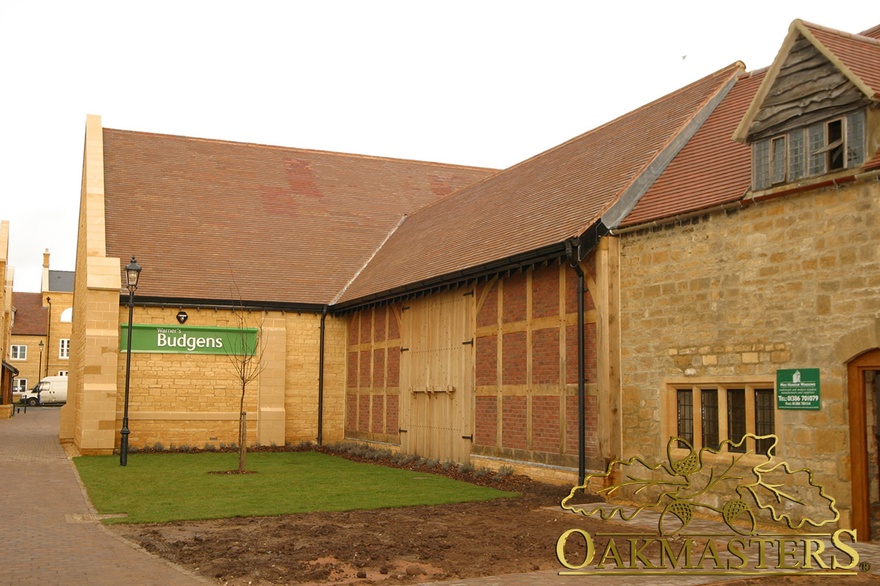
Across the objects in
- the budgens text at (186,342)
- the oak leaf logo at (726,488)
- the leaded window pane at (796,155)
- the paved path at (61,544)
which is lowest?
the paved path at (61,544)

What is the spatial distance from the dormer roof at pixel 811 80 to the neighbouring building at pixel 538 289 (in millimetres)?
35

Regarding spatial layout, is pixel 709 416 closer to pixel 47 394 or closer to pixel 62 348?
pixel 47 394

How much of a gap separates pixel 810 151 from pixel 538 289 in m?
6.14

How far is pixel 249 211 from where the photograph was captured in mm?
29625

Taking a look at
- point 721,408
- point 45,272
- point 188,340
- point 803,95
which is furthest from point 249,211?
point 45,272

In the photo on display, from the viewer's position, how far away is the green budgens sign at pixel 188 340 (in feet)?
80.6

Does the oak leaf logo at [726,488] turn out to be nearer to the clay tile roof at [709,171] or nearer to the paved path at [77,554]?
the paved path at [77,554]

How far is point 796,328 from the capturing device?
1170 centimetres

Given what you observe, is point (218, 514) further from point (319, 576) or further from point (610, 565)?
point (610, 565)

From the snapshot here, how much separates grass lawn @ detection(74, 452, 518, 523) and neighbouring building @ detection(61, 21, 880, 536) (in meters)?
1.89

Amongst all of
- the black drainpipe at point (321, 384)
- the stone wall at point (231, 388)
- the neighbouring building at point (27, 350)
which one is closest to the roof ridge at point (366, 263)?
the black drainpipe at point (321, 384)

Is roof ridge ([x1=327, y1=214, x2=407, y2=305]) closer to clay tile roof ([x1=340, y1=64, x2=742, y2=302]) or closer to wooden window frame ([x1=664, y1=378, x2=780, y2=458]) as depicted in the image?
clay tile roof ([x1=340, y1=64, x2=742, y2=302])

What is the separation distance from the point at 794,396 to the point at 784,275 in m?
1.59

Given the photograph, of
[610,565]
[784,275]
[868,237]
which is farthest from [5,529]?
[868,237]
